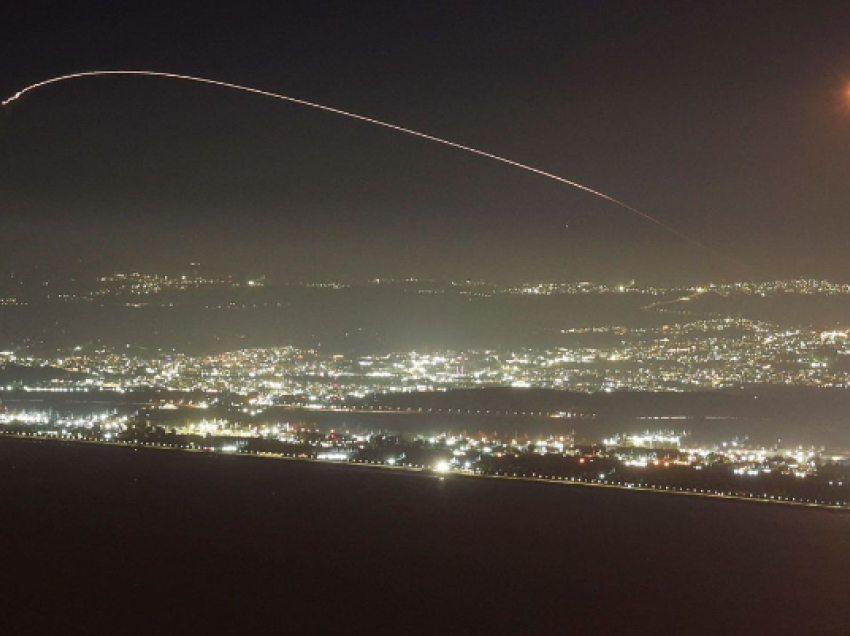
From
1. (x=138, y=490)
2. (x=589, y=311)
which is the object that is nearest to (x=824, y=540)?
(x=138, y=490)

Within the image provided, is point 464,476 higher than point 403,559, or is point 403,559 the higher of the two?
point 464,476

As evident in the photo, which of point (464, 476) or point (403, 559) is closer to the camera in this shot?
point (403, 559)

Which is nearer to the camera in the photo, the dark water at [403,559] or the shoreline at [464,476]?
the dark water at [403,559]

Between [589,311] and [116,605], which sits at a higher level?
[589,311]

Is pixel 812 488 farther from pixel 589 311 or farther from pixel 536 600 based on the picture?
pixel 589 311

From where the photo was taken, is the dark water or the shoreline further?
the shoreline

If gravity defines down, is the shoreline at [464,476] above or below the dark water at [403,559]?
above

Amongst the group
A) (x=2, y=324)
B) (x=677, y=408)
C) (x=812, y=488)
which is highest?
(x=2, y=324)

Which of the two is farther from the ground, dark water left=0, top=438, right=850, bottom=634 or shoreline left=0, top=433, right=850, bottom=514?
shoreline left=0, top=433, right=850, bottom=514
